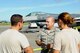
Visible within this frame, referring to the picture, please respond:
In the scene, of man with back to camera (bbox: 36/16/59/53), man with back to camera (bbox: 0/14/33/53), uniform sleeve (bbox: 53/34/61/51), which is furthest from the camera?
man with back to camera (bbox: 36/16/59/53)

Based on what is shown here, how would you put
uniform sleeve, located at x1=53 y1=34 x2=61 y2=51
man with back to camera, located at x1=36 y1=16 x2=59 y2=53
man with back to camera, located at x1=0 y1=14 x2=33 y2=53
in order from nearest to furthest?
man with back to camera, located at x1=0 y1=14 x2=33 y2=53
uniform sleeve, located at x1=53 y1=34 x2=61 y2=51
man with back to camera, located at x1=36 y1=16 x2=59 y2=53

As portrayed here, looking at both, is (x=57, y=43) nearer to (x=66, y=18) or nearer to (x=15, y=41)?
(x=66, y=18)

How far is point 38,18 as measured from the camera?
2132 inches

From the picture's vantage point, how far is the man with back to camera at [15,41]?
17.7 ft

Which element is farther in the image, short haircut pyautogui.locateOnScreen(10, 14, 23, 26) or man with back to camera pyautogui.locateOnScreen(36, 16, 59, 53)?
man with back to camera pyautogui.locateOnScreen(36, 16, 59, 53)

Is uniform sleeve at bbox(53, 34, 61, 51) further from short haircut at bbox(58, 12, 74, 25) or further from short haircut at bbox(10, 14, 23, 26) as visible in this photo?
short haircut at bbox(10, 14, 23, 26)

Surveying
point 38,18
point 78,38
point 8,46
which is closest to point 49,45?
point 78,38

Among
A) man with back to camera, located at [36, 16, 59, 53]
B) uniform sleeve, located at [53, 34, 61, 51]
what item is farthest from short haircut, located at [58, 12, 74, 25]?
man with back to camera, located at [36, 16, 59, 53]

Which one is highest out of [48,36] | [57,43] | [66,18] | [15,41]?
[66,18]

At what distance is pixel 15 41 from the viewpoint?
5426 millimetres

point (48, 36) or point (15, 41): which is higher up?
point (15, 41)

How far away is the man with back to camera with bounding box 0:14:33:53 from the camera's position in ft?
17.7

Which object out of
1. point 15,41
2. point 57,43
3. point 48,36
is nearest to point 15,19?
point 15,41

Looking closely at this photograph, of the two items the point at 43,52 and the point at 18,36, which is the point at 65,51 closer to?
the point at 18,36
